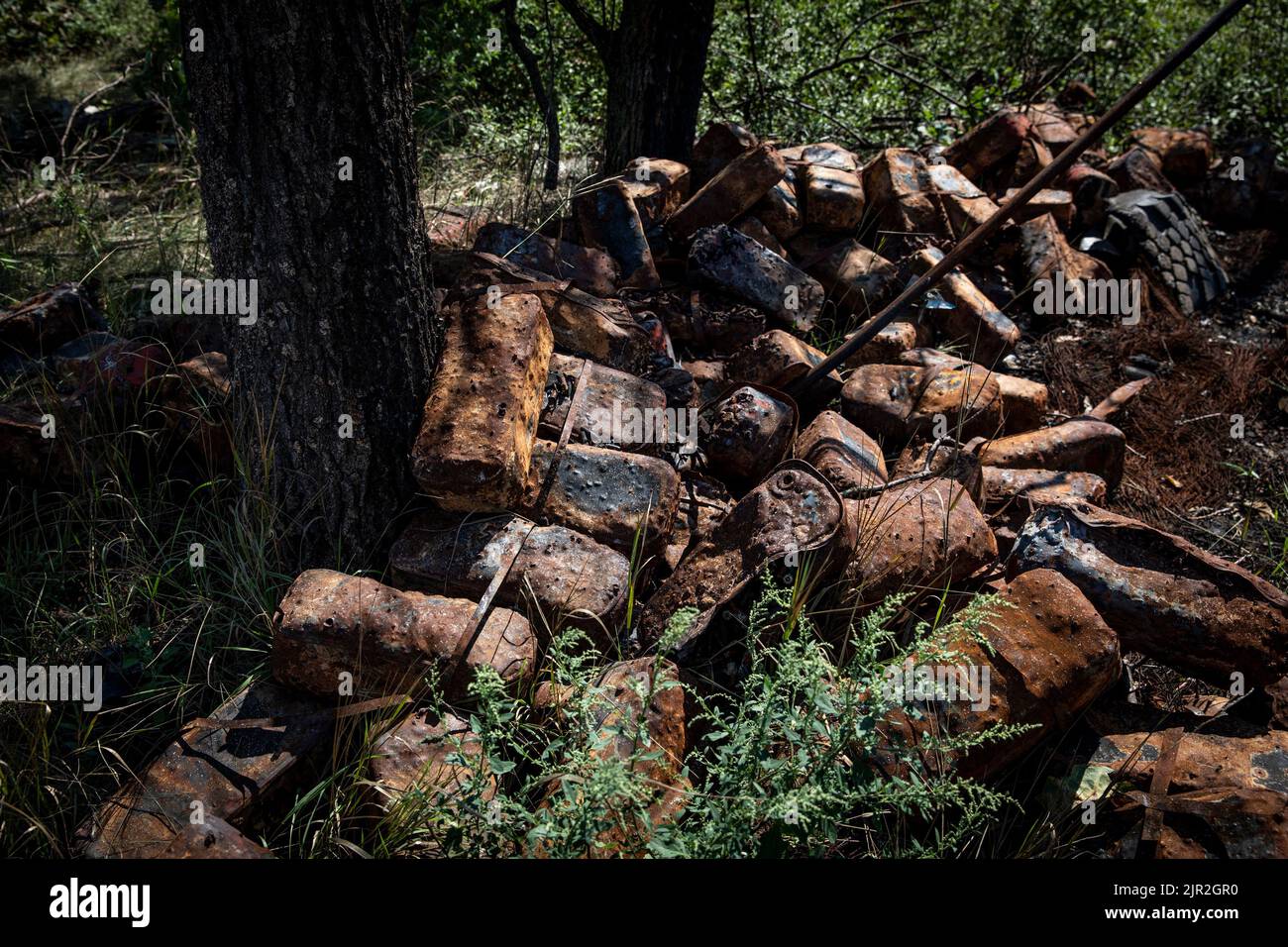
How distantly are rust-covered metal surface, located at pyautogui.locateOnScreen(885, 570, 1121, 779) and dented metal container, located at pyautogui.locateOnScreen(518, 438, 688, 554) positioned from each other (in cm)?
93

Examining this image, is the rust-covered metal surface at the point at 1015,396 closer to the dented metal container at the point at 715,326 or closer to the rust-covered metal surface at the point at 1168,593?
the dented metal container at the point at 715,326

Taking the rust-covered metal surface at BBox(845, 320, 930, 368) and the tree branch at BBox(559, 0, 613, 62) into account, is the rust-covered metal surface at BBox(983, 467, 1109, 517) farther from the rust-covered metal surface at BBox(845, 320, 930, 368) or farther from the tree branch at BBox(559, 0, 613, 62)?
the tree branch at BBox(559, 0, 613, 62)

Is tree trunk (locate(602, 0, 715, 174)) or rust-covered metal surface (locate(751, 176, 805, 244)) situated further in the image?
tree trunk (locate(602, 0, 715, 174))

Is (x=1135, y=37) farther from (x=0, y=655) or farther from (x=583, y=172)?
(x=0, y=655)

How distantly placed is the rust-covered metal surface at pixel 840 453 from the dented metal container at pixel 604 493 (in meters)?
0.52

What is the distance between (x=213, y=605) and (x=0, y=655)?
0.60m

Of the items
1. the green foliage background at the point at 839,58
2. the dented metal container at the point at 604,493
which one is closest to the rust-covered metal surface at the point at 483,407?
the dented metal container at the point at 604,493

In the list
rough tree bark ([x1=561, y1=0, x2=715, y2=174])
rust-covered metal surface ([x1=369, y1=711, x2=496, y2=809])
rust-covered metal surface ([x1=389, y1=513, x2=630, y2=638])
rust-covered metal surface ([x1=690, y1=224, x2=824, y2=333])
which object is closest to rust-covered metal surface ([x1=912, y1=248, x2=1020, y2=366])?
rust-covered metal surface ([x1=690, y1=224, x2=824, y2=333])

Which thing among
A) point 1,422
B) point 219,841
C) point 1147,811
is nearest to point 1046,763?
point 1147,811

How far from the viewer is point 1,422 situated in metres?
3.04

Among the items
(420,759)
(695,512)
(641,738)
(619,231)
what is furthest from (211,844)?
(619,231)

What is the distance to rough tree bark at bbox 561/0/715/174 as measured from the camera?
436 cm

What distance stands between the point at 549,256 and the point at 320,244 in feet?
3.72

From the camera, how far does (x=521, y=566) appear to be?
2680mm
